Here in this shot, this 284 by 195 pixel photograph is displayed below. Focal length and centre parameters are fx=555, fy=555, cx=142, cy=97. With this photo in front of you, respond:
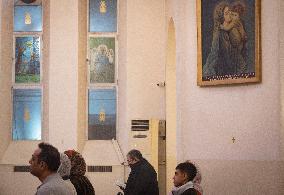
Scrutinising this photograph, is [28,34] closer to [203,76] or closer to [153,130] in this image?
[153,130]

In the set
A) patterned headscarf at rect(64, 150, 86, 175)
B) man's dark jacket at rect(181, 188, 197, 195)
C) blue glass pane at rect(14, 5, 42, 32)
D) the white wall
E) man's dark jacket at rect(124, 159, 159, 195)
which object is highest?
blue glass pane at rect(14, 5, 42, 32)

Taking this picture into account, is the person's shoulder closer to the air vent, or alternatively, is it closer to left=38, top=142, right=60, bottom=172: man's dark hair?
left=38, top=142, right=60, bottom=172: man's dark hair

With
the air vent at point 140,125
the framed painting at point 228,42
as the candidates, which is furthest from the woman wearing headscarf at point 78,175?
the air vent at point 140,125

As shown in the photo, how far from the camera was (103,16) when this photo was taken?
45.3 feet

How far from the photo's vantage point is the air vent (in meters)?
12.3

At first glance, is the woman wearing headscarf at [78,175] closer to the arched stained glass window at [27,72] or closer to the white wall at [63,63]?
the white wall at [63,63]

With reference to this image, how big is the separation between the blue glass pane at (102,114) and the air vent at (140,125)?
4.04ft

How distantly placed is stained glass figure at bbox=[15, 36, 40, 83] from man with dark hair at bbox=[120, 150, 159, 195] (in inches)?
239

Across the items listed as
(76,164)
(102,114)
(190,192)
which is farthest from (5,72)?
(190,192)

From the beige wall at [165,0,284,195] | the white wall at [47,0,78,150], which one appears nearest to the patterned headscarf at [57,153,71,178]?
the beige wall at [165,0,284,195]

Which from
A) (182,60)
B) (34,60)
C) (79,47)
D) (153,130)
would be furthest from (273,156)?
(34,60)

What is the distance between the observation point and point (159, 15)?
13.1 metres

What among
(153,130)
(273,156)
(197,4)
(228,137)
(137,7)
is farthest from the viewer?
(137,7)

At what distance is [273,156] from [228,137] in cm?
100
